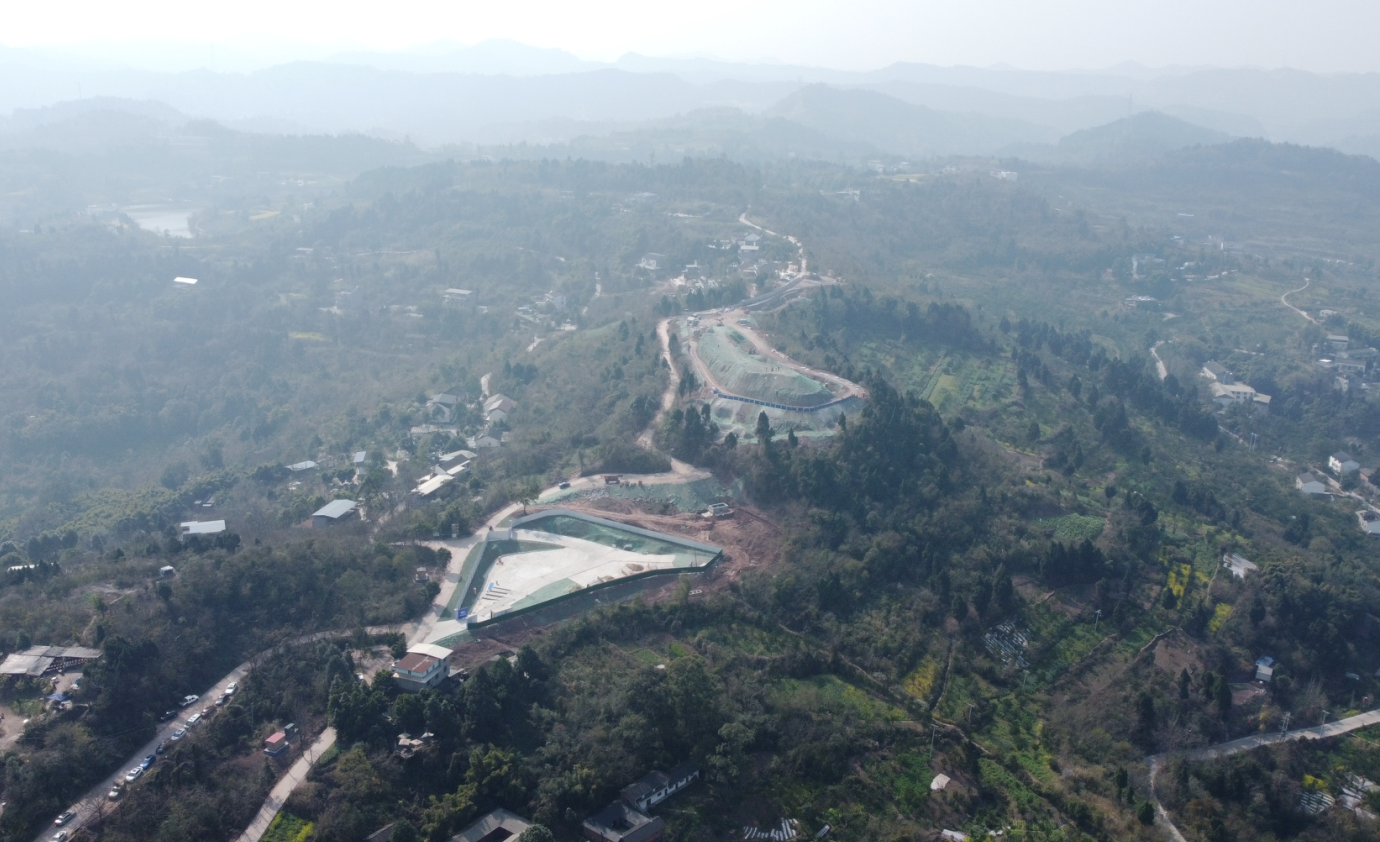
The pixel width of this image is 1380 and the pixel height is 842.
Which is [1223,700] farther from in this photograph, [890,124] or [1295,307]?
[890,124]

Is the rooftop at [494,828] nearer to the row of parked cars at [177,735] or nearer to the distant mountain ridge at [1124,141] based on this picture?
the row of parked cars at [177,735]

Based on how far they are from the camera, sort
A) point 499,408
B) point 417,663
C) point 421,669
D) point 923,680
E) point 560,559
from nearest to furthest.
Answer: point 421,669 < point 417,663 < point 923,680 < point 560,559 < point 499,408

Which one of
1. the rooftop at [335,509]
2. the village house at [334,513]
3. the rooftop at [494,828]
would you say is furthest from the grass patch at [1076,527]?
the rooftop at [335,509]

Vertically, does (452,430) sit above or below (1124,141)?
below

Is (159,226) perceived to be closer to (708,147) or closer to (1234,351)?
(708,147)

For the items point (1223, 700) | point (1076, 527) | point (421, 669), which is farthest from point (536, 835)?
A: point (1076, 527)

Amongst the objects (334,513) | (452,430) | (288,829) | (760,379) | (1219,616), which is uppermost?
(760,379)
